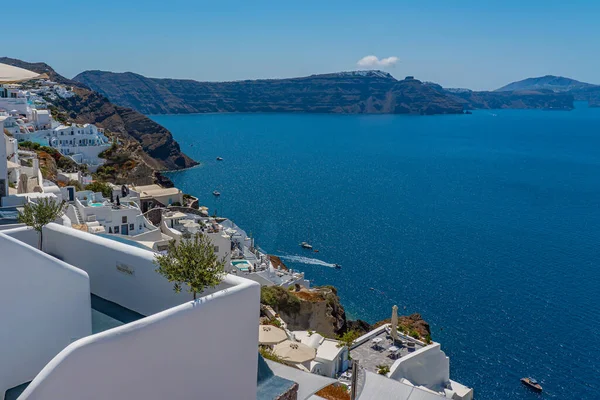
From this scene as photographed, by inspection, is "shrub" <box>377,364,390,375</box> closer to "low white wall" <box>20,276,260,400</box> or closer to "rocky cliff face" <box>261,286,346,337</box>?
"rocky cliff face" <box>261,286,346,337</box>

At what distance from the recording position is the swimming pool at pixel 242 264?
109 feet

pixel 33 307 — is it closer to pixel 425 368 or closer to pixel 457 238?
pixel 425 368

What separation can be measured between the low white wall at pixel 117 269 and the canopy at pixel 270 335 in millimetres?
10383

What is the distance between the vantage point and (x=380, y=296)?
40938mm

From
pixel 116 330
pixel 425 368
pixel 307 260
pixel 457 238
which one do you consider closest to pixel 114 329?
pixel 116 330

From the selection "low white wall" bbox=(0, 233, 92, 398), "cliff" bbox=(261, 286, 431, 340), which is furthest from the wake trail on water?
"low white wall" bbox=(0, 233, 92, 398)

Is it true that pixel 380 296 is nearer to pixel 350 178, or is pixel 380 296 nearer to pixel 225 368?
pixel 225 368

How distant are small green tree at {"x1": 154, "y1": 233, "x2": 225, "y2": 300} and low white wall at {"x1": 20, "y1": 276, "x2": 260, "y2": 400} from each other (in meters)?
0.34

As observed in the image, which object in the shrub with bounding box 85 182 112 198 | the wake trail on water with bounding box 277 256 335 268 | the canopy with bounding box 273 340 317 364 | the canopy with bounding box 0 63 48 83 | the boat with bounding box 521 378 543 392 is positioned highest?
the canopy with bounding box 0 63 48 83

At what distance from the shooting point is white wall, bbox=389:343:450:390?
2262 cm

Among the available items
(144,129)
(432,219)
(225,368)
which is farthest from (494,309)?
(144,129)

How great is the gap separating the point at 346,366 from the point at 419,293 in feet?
66.0

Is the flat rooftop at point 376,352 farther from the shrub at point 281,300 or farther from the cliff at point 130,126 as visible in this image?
the cliff at point 130,126

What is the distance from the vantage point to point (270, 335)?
19453 millimetres
